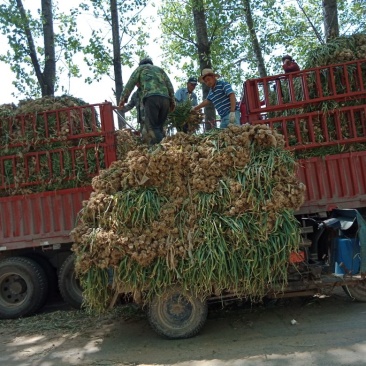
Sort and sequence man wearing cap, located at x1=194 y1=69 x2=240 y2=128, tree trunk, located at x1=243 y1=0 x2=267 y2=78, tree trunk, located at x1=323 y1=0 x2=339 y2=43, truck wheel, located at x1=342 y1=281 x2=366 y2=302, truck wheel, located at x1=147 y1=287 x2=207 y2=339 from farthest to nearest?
1. tree trunk, located at x1=243 y1=0 x2=267 y2=78
2. tree trunk, located at x1=323 y1=0 x2=339 y2=43
3. man wearing cap, located at x1=194 y1=69 x2=240 y2=128
4. truck wheel, located at x1=342 y1=281 x2=366 y2=302
5. truck wheel, located at x1=147 y1=287 x2=207 y2=339

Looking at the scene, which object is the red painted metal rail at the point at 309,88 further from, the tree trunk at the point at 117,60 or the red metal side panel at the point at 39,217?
the tree trunk at the point at 117,60

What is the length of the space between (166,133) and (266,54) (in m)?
13.3

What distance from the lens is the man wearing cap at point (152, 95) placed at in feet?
21.4

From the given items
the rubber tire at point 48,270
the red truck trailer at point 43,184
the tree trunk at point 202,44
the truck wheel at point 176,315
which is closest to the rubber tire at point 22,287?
the red truck trailer at point 43,184

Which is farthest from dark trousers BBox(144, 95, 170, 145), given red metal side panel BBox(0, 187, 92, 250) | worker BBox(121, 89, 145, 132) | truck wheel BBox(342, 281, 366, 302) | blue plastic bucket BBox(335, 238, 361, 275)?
truck wheel BBox(342, 281, 366, 302)

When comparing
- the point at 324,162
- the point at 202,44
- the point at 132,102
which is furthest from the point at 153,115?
the point at 202,44

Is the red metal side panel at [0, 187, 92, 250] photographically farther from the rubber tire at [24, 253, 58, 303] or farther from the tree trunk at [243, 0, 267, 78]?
the tree trunk at [243, 0, 267, 78]

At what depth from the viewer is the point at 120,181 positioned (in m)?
5.20

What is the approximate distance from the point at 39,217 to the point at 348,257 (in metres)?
4.59

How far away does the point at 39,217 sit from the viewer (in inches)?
258

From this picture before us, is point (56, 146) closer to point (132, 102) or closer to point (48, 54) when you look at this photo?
point (132, 102)

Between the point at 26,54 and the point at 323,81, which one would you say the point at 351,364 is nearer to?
the point at 323,81

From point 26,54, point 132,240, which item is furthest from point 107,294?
point 26,54

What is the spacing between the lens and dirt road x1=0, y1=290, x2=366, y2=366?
4.19m
